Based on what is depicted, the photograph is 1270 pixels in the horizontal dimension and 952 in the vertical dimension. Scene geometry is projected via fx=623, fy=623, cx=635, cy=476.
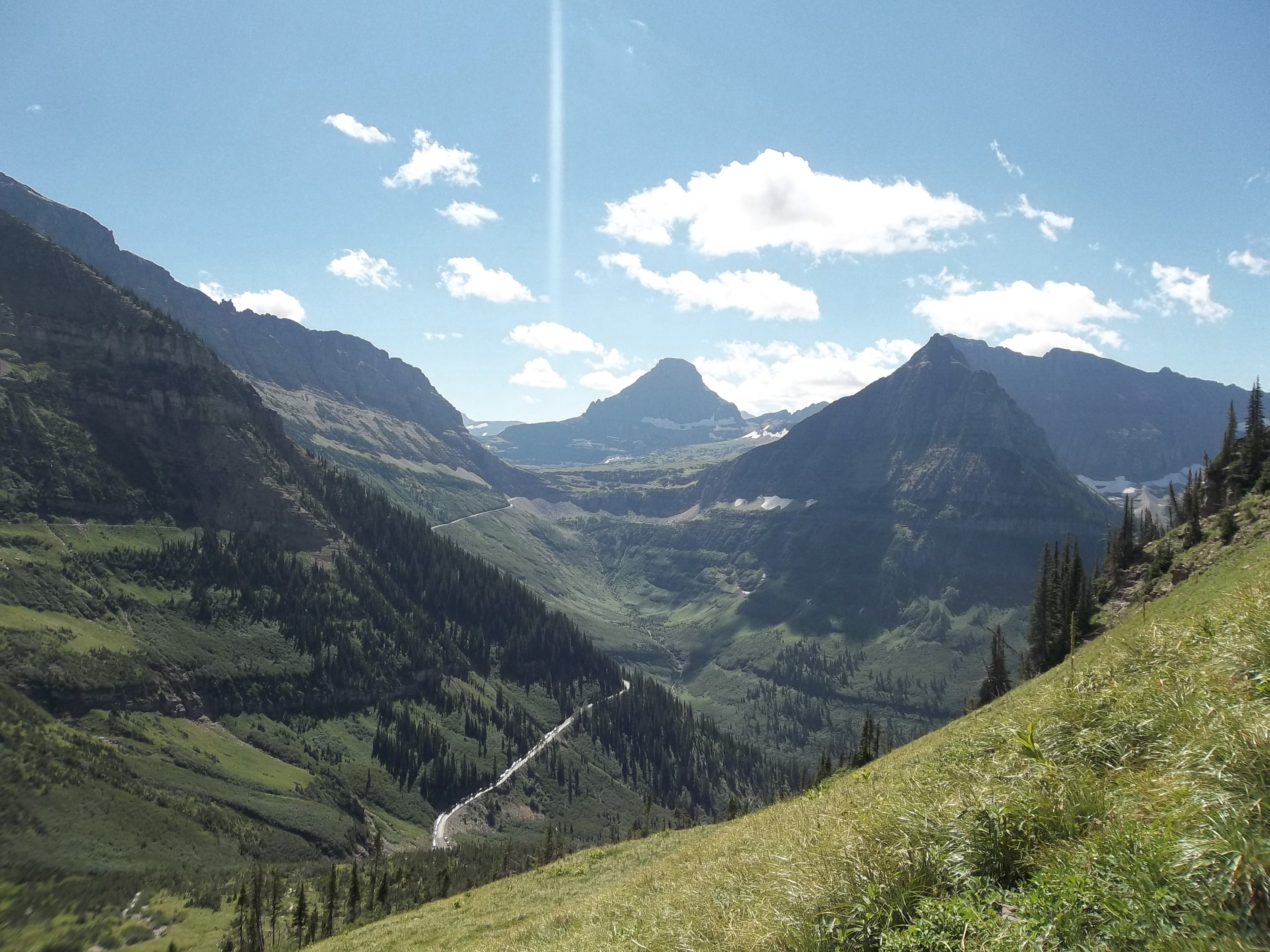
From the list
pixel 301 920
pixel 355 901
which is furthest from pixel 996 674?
pixel 355 901

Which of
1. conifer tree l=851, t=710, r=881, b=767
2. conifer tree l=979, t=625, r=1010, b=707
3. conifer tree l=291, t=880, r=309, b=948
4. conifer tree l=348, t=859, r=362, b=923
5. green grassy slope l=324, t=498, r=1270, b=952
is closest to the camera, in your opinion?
green grassy slope l=324, t=498, r=1270, b=952

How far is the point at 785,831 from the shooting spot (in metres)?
15.0

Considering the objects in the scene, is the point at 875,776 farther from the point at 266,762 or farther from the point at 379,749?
the point at 379,749

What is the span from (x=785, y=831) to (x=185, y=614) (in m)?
230

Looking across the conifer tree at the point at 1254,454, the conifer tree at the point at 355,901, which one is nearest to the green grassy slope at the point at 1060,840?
the conifer tree at the point at 1254,454

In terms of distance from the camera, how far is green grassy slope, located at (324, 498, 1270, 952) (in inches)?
222

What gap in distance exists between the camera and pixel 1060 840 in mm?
7551

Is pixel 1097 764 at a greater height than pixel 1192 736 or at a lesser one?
lesser

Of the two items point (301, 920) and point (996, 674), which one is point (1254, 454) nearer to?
point (996, 674)

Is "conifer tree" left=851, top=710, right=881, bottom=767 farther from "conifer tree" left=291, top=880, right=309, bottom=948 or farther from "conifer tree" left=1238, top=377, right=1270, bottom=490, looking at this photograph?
"conifer tree" left=291, top=880, right=309, bottom=948

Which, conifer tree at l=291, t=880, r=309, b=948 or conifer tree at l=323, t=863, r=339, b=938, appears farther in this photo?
conifer tree at l=323, t=863, r=339, b=938

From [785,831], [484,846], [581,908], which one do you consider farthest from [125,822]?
[785,831]

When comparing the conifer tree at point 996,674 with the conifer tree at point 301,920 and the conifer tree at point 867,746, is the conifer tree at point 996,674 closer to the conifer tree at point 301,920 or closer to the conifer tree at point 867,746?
the conifer tree at point 867,746

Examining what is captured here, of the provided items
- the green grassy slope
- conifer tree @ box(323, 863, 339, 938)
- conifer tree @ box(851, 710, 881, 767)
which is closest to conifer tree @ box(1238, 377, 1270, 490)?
conifer tree @ box(851, 710, 881, 767)
